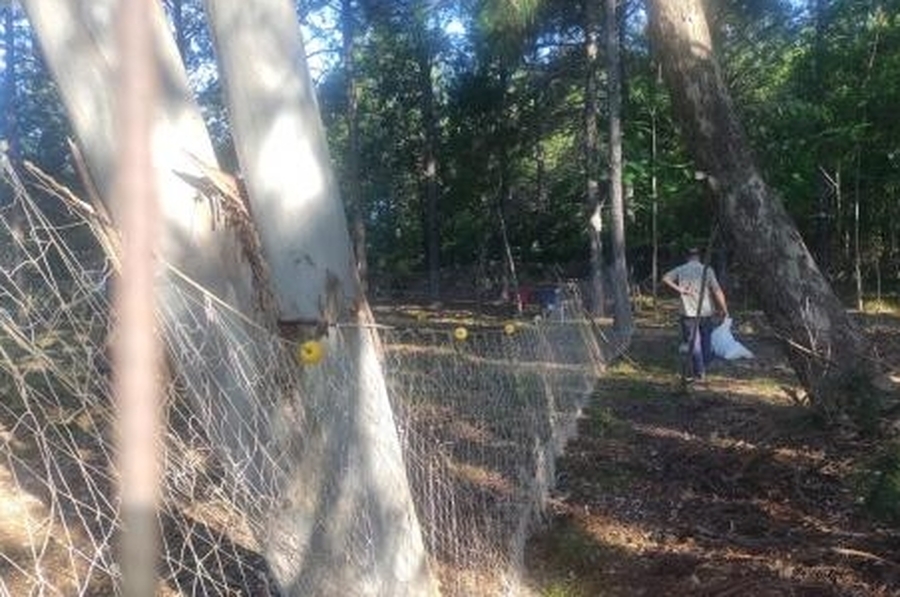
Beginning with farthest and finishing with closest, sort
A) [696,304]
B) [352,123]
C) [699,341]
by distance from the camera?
[352,123] → [699,341] → [696,304]

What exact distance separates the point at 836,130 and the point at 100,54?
20935 mm

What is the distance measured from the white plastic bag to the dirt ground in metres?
3.61

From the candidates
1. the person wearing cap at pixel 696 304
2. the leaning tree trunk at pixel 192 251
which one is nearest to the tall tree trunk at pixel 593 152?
the person wearing cap at pixel 696 304

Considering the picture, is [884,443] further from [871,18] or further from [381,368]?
[871,18]

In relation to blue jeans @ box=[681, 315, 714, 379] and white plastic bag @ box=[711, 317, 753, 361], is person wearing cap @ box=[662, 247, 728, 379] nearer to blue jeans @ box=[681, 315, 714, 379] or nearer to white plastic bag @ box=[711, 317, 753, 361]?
blue jeans @ box=[681, 315, 714, 379]

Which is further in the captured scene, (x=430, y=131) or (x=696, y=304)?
(x=430, y=131)

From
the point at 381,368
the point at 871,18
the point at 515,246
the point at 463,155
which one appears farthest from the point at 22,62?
the point at 381,368

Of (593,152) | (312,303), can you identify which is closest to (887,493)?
(312,303)

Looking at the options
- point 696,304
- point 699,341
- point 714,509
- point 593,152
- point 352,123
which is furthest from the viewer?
point 352,123

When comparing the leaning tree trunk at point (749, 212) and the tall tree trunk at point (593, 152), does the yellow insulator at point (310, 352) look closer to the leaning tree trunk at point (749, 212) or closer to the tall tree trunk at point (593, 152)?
the leaning tree trunk at point (749, 212)

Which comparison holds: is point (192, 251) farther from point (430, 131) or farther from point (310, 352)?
point (430, 131)

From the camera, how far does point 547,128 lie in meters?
29.2

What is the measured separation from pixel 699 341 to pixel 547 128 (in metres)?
17.8

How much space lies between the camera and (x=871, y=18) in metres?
22.7
